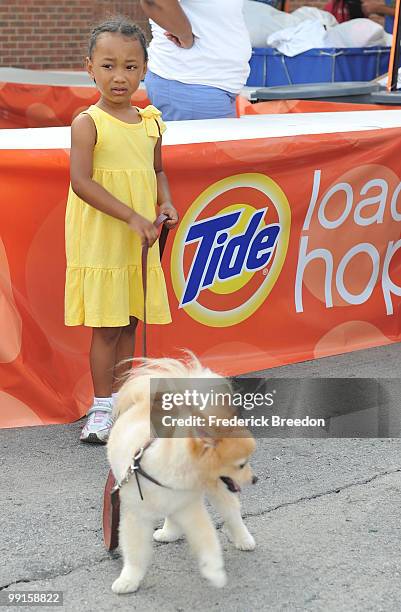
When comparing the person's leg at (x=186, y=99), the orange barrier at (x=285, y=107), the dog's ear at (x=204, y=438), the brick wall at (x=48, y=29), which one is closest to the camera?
the dog's ear at (x=204, y=438)

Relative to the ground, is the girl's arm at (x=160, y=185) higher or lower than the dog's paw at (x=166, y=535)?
higher

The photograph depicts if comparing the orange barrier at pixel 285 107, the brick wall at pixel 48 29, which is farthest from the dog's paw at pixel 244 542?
the brick wall at pixel 48 29

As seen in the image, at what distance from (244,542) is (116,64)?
170 cm

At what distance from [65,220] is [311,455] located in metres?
1.36

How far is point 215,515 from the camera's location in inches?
130

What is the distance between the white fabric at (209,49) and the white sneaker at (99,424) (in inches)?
72.4

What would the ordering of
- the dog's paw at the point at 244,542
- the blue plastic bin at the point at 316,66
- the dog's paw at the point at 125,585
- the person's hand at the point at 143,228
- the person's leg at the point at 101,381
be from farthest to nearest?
the blue plastic bin at the point at 316,66 → the person's leg at the point at 101,381 → the person's hand at the point at 143,228 → the dog's paw at the point at 244,542 → the dog's paw at the point at 125,585

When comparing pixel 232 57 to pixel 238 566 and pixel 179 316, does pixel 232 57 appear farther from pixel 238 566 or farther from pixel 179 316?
pixel 238 566

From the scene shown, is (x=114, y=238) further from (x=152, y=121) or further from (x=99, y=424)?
(x=99, y=424)

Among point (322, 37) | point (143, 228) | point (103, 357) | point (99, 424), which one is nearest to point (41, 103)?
point (322, 37)

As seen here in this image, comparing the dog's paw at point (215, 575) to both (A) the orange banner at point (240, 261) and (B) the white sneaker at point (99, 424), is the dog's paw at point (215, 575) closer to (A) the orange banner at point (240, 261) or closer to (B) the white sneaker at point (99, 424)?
(B) the white sneaker at point (99, 424)

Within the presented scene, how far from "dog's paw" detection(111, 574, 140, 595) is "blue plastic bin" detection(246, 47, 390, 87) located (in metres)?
6.07

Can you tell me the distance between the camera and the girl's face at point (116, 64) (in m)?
3.40

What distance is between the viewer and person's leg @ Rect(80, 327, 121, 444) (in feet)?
12.5
